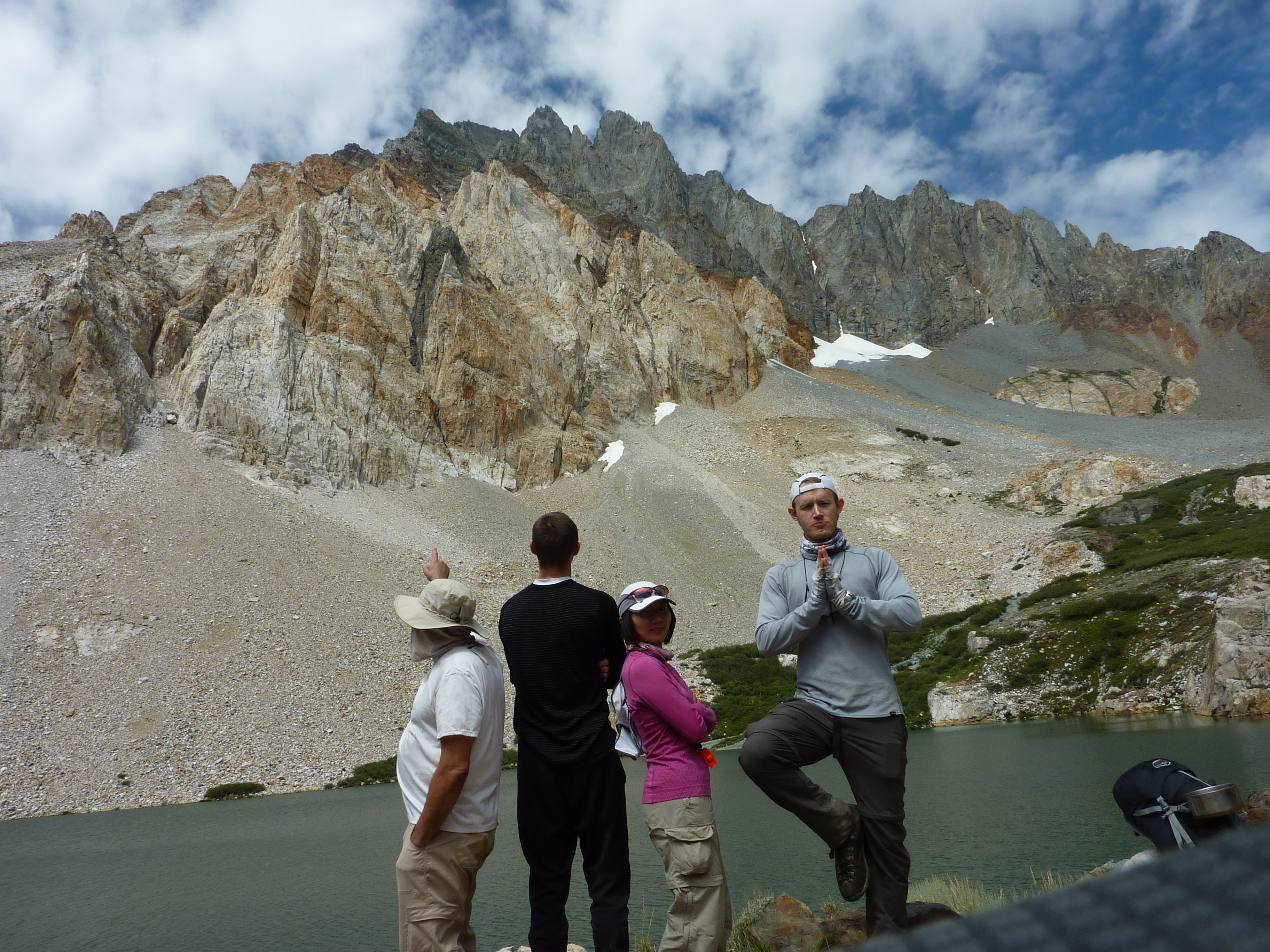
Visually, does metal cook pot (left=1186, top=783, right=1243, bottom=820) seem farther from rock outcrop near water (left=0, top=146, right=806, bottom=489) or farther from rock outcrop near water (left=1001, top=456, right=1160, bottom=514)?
rock outcrop near water (left=1001, top=456, right=1160, bottom=514)

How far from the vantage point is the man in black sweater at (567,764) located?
4582 mm

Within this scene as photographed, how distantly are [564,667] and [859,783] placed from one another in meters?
2.08

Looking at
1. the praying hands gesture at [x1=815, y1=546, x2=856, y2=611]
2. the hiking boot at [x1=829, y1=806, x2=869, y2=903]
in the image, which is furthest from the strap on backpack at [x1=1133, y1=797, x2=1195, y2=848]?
the praying hands gesture at [x1=815, y1=546, x2=856, y2=611]

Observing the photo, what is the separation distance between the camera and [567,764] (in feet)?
15.0

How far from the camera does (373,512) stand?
4822 cm

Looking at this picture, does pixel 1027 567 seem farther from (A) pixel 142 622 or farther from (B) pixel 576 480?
(A) pixel 142 622

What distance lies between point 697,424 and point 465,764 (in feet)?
218

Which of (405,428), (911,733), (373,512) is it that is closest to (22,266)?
(405,428)

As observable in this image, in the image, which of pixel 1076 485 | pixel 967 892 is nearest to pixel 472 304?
pixel 1076 485

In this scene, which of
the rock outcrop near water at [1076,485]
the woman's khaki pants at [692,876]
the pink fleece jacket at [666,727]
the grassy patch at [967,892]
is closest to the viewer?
the woman's khaki pants at [692,876]

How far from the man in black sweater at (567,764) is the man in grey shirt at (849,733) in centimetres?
99

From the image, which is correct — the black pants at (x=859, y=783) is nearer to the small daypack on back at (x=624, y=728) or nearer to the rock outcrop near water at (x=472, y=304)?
the small daypack on back at (x=624, y=728)

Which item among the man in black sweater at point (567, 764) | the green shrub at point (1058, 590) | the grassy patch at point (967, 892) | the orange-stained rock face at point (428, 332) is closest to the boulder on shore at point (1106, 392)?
the orange-stained rock face at point (428, 332)

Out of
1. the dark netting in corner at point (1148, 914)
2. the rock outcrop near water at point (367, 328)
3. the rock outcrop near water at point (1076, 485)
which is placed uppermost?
the rock outcrop near water at point (367, 328)
